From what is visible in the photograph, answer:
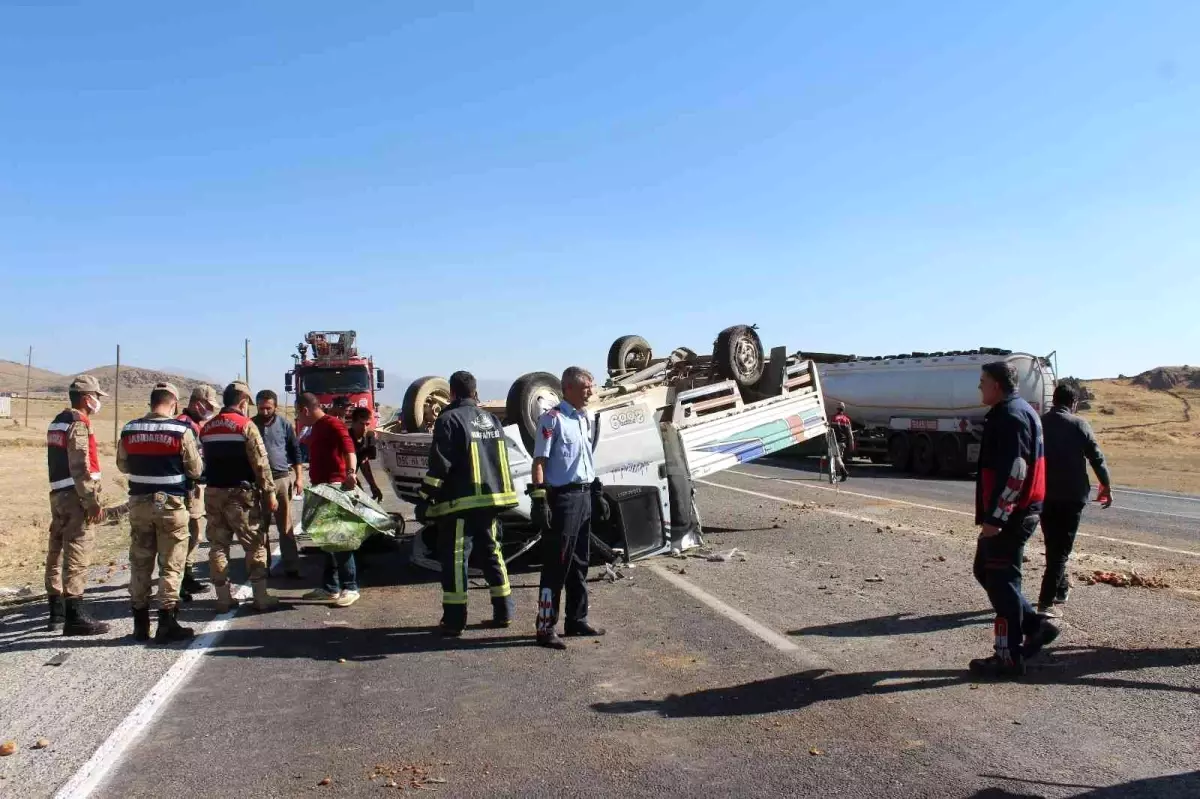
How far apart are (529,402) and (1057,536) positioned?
15.4 ft

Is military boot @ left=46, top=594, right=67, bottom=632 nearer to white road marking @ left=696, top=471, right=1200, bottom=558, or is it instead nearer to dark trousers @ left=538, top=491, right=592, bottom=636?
dark trousers @ left=538, top=491, right=592, bottom=636

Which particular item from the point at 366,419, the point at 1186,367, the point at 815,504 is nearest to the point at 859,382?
the point at 815,504

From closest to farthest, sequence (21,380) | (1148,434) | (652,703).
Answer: (652,703), (1148,434), (21,380)

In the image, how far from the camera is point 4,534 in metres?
12.3

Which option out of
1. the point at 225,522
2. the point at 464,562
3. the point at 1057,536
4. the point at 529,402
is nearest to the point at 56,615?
the point at 225,522

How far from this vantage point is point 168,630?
6.11 meters

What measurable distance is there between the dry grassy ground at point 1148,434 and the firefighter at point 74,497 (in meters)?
18.7

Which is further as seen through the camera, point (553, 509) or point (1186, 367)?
point (1186, 367)

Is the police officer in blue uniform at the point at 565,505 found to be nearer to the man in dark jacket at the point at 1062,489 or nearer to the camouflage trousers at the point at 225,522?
the camouflage trousers at the point at 225,522

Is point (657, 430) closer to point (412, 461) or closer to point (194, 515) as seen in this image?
point (412, 461)

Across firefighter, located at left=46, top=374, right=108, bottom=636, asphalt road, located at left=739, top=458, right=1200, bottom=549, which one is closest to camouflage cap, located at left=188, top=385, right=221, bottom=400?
firefighter, located at left=46, top=374, right=108, bottom=636

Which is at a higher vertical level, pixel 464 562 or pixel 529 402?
pixel 529 402

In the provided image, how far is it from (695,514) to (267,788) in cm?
623

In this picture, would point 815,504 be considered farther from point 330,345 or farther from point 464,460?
point 330,345
